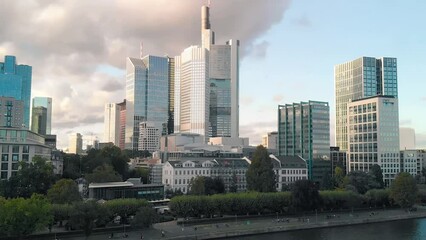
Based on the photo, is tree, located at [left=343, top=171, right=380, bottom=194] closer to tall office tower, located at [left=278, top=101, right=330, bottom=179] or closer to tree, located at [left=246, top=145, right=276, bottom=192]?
tree, located at [left=246, top=145, right=276, bottom=192]

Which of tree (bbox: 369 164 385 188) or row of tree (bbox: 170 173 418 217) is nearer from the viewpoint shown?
row of tree (bbox: 170 173 418 217)

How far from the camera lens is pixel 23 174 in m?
84.1

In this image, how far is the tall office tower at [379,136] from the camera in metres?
154

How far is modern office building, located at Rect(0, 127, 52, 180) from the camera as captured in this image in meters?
95.6

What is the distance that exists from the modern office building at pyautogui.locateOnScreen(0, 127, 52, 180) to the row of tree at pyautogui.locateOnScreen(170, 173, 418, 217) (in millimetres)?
42821

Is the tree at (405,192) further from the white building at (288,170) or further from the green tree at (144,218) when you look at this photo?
the green tree at (144,218)

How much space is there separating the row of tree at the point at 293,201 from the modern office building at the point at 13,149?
4282 centimetres

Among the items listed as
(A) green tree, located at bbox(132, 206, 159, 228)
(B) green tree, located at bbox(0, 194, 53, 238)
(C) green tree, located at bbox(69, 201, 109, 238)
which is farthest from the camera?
(A) green tree, located at bbox(132, 206, 159, 228)

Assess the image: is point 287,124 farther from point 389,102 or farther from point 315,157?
point 389,102

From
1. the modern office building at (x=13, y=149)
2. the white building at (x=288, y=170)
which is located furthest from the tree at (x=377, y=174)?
the modern office building at (x=13, y=149)

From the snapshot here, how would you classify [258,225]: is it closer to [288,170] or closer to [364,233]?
[364,233]

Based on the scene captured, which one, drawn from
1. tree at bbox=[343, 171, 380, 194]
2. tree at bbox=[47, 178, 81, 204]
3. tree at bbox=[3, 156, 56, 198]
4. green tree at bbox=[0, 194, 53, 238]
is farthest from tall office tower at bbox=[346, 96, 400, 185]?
green tree at bbox=[0, 194, 53, 238]

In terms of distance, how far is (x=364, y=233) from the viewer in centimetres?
7494

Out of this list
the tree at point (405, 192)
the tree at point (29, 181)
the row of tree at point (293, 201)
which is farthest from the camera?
the tree at point (405, 192)
